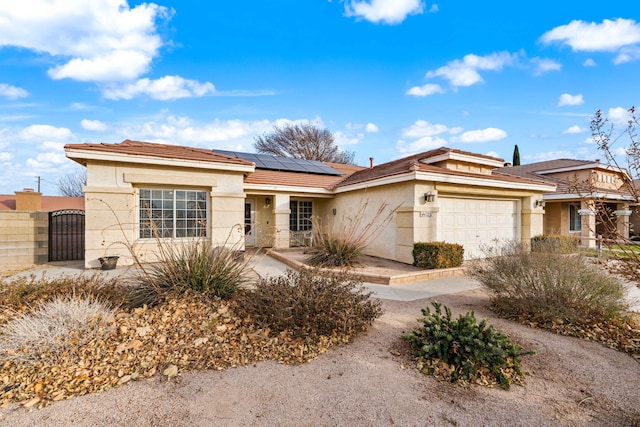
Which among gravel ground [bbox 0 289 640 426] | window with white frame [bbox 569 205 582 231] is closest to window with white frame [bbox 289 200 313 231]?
gravel ground [bbox 0 289 640 426]

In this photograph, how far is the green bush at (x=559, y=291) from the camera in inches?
179

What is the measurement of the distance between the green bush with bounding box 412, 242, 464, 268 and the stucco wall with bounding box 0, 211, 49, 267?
41.1ft

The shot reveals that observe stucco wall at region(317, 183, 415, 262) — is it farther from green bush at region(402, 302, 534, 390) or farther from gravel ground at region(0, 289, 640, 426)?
gravel ground at region(0, 289, 640, 426)

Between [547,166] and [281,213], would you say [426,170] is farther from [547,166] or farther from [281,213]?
[547,166]

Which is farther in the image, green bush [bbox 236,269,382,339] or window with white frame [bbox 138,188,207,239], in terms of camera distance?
window with white frame [bbox 138,188,207,239]

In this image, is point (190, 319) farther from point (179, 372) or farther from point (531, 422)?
point (531, 422)

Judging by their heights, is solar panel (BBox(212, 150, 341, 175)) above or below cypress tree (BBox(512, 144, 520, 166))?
below

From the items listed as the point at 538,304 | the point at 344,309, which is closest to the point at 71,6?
the point at 344,309

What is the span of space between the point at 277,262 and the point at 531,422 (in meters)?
8.44

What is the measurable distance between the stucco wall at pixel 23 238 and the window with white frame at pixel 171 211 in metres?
3.60

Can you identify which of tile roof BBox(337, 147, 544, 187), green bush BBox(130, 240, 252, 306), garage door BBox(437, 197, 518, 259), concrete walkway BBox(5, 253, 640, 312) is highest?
tile roof BBox(337, 147, 544, 187)

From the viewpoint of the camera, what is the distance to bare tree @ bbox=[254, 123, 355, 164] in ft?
99.5

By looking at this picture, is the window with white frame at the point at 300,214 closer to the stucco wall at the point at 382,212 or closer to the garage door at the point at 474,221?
the stucco wall at the point at 382,212

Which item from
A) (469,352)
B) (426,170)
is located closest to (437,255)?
(426,170)
